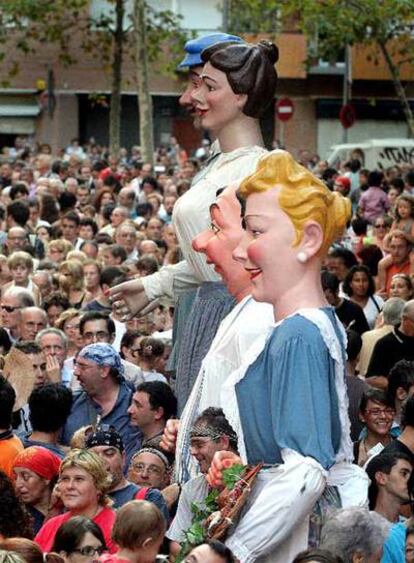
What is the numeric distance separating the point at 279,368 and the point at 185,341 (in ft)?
6.11

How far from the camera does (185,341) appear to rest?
25.0 feet

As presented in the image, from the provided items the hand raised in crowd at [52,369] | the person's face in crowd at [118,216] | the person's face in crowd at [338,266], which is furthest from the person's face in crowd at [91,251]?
the hand raised in crowd at [52,369]

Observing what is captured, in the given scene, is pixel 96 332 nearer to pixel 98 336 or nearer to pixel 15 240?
pixel 98 336

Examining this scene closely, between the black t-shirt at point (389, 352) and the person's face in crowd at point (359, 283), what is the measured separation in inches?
92.3

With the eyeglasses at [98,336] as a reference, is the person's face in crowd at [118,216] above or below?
below

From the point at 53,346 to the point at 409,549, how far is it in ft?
18.4

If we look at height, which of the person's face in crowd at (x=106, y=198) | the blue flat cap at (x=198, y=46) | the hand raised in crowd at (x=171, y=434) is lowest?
the person's face in crowd at (x=106, y=198)

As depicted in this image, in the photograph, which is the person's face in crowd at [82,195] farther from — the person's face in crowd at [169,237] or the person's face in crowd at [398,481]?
the person's face in crowd at [398,481]

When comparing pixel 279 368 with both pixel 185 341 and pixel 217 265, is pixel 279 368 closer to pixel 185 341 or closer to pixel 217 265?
pixel 217 265

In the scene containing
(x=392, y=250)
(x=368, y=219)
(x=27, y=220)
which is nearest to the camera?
(x=392, y=250)

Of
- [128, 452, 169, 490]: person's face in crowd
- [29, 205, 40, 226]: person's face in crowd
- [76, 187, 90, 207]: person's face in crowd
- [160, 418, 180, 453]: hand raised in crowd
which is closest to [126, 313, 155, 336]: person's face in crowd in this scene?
[128, 452, 169, 490]: person's face in crowd

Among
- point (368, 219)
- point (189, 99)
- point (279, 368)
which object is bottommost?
point (368, 219)

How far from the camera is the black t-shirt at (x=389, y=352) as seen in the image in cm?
1248

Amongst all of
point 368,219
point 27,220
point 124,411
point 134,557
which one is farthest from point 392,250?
point 134,557
